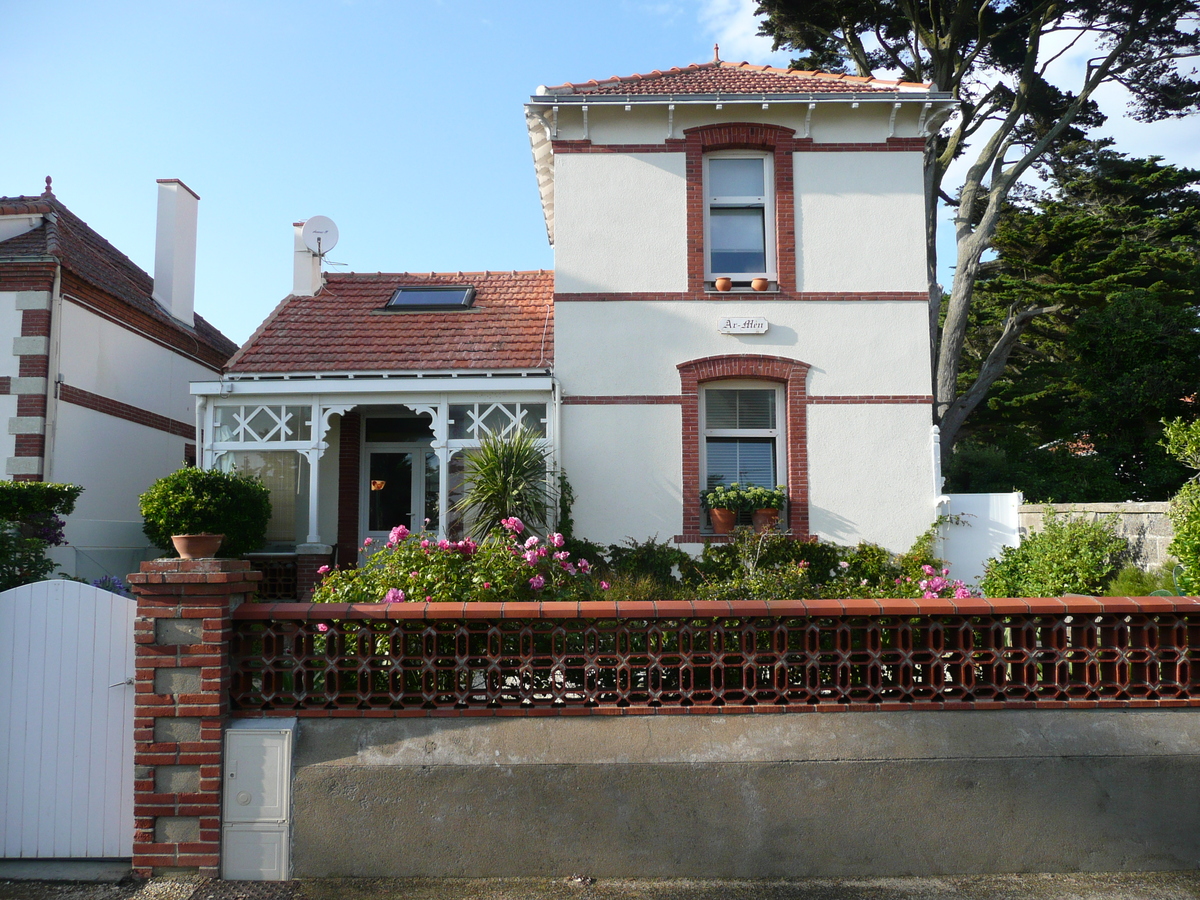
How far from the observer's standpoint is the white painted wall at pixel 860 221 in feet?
36.9

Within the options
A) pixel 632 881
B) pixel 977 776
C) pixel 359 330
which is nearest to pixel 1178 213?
pixel 359 330

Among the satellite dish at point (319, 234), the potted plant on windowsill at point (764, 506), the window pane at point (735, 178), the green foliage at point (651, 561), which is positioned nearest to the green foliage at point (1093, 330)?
the potted plant on windowsill at point (764, 506)

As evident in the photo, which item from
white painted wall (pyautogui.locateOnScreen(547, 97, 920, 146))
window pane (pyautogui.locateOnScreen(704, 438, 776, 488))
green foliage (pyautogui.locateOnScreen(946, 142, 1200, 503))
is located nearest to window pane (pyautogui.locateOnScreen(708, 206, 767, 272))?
white painted wall (pyautogui.locateOnScreen(547, 97, 920, 146))

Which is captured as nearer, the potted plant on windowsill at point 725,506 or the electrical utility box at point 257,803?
the electrical utility box at point 257,803

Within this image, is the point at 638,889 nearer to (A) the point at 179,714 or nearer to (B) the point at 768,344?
(A) the point at 179,714

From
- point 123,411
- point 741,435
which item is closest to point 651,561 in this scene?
point 741,435

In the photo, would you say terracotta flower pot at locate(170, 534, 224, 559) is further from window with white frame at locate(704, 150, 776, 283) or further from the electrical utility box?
window with white frame at locate(704, 150, 776, 283)

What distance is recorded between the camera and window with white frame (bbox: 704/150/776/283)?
11.5 meters

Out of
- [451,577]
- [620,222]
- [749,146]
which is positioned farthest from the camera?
[749,146]

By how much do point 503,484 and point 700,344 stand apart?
3240 mm

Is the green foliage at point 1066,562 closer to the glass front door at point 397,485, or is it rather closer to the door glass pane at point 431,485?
the door glass pane at point 431,485

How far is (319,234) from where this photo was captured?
13758mm

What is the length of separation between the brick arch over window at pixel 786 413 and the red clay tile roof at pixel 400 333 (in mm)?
1954

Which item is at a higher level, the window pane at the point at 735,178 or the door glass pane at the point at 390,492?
the window pane at the point at 735,178
